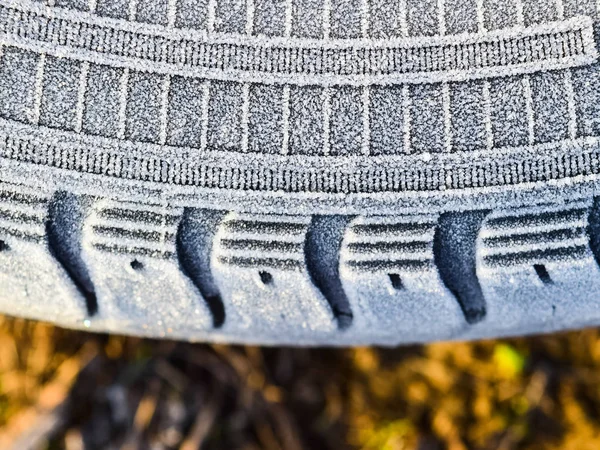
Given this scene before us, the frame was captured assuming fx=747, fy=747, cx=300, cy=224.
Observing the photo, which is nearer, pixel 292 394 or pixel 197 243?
pixel 197 243

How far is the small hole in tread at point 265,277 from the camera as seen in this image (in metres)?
0.98

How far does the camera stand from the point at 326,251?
98 cm

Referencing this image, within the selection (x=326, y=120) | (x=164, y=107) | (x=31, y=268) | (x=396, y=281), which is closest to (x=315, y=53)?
(x=326, y=120)

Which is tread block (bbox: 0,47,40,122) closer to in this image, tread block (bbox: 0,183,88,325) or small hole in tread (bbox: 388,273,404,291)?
tread block (bbox: 0,183,88,325)

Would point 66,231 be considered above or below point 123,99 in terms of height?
below

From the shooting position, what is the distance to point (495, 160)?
939mm

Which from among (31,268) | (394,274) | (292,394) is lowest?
(292,394)

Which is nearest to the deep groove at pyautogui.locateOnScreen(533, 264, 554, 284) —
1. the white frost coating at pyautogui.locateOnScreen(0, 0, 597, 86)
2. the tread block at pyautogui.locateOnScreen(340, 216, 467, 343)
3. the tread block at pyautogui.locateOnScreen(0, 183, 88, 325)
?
the tread block at pyautogui.locateOnScreen(340, 216, 467, 343)

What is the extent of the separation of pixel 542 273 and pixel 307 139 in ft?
1.16

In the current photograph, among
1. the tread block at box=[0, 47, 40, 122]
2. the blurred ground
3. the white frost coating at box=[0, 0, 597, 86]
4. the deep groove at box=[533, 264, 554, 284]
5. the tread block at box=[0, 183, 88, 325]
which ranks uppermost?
the white frost coating at box=[0, 0, 597, 86]

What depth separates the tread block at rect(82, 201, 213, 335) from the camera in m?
0.96

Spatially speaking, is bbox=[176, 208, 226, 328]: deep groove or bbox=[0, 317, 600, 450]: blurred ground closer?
bbox=[176, 208, 226, 328]: deep groove

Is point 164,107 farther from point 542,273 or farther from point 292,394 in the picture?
point 292,394

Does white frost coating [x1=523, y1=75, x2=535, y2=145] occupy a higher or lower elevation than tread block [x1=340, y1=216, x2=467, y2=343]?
higher
